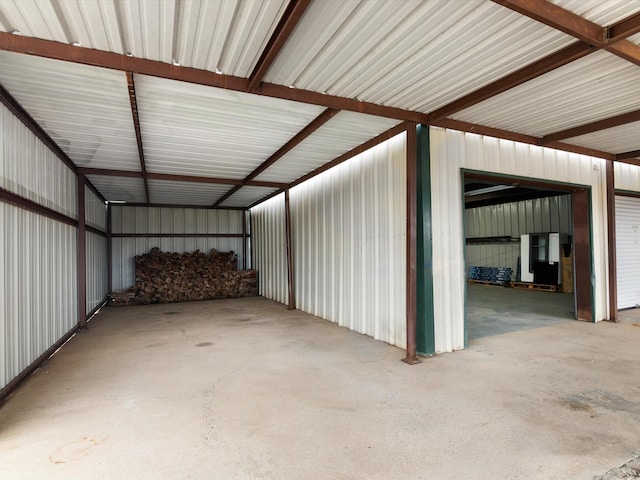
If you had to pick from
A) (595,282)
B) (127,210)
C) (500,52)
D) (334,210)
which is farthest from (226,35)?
(127,210)

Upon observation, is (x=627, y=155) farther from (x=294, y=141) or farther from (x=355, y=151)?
(x=294, y=141)

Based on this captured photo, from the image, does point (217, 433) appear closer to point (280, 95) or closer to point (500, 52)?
point (280, 95)

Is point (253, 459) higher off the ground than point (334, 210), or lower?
lower

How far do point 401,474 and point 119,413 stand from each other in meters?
2.57

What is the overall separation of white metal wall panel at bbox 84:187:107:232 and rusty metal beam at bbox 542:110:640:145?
9337mm

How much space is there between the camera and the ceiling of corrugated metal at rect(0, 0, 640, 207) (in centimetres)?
269

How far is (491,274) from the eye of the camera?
47.0 ft

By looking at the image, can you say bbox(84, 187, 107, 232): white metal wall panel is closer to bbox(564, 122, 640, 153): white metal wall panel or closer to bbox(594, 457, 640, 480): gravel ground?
bbox(594, 457, 640, 480): gravel ground

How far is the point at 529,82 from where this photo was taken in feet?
12.8

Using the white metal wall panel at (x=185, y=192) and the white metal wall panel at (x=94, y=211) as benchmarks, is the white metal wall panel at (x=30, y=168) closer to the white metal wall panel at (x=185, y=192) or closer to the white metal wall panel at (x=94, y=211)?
the white metal wall panel at (x=94, y=211)

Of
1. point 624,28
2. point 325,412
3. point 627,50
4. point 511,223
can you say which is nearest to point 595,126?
point 627,50

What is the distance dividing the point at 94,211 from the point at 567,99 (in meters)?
10.2

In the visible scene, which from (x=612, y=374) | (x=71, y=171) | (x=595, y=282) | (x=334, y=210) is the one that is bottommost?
(x=612, y=374)

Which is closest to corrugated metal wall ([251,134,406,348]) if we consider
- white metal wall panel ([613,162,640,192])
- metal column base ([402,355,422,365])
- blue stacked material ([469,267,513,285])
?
metal column base ([402,355,422,365])
